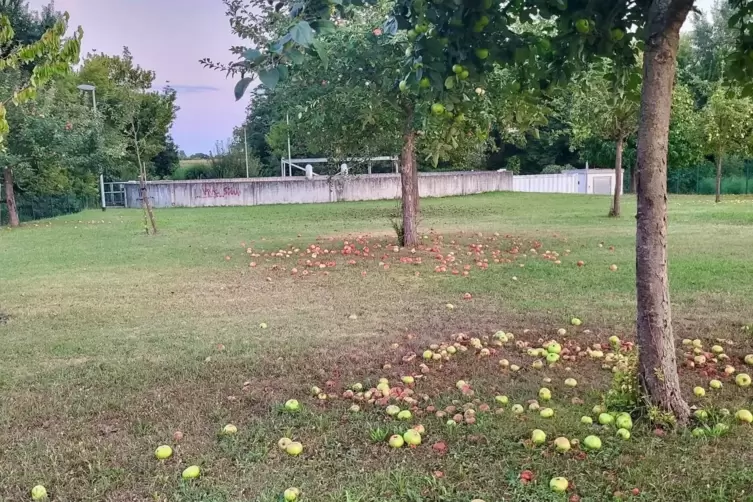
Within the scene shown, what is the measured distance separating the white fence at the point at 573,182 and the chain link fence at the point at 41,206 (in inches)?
968

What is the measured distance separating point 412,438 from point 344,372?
1.37m

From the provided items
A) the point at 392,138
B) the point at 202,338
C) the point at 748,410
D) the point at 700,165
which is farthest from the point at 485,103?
the point at 700,165

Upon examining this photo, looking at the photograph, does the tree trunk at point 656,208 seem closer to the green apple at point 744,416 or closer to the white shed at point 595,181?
the green apple at point 744,416

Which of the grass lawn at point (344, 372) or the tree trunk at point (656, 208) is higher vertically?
the tree trunk at point (656, 208)

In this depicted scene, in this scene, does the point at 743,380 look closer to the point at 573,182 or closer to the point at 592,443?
the point at 592,443

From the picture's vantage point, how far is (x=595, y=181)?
35.8 metres

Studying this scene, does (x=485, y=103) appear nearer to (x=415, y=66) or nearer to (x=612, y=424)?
(x=415, y=66)

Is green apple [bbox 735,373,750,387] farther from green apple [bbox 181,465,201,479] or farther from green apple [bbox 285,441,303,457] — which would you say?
green apple [bbox 181,465,201,479]

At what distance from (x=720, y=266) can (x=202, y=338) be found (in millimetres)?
6991

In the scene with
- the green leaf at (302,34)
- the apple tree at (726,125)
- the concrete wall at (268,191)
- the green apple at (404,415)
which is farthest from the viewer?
the concrete wall at (268,191)

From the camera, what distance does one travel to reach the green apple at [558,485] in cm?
276

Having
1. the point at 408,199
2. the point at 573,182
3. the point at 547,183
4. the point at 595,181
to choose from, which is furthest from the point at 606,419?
the point at 547,183

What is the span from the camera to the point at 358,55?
8.47m

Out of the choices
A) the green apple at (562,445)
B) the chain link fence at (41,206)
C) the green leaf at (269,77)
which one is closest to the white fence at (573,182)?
the chain link fence at (41,206)
